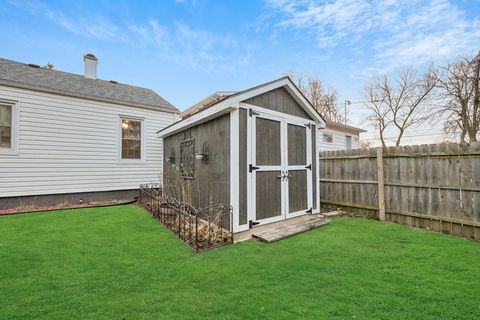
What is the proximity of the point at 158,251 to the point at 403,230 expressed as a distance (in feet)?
14.8

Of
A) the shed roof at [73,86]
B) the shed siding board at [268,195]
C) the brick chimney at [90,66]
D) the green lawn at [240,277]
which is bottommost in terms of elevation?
the green lawn at [240,277]

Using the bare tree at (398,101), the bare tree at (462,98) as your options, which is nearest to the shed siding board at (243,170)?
the bare tree at (462,98)

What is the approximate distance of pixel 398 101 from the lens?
63.0 ft

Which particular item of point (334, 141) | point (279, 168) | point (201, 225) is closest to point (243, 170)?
point (279, 168)

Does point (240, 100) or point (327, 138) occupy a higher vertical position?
point (327, 138)

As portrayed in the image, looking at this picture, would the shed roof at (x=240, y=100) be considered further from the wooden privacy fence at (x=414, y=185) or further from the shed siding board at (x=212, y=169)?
the wooden privacy fence at (x=414, y=185)

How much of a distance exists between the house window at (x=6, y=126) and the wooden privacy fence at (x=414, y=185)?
9.12m

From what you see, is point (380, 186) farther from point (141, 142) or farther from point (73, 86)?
point (73, 86)

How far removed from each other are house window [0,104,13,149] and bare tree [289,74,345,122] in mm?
18783

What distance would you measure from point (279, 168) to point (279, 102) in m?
1.46

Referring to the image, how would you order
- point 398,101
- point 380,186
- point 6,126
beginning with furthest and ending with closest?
point 398,101, point 6,126, point 380,186

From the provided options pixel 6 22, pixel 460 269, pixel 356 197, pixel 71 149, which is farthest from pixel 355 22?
pixel 6 22

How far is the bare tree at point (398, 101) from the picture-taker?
1736 cm

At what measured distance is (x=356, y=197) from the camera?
5.93m
